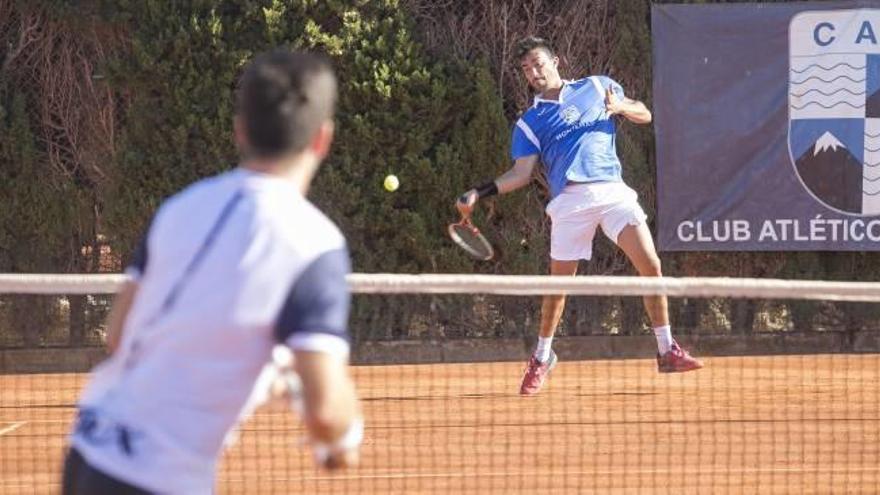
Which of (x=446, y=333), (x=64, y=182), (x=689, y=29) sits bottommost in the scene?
(x=446, y=333)

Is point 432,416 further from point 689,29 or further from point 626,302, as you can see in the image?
point 689,29

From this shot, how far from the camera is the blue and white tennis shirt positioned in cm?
912

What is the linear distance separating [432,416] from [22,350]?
459 cm

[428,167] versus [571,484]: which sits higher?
[428,167]

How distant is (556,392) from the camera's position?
31.6 feet

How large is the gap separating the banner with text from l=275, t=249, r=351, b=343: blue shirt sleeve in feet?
31.3

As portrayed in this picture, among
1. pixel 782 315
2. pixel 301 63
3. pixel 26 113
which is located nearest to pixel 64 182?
pixel 26 113

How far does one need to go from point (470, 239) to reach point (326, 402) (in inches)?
274

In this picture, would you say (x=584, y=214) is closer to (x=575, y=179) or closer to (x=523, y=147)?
(x=575, y=179)

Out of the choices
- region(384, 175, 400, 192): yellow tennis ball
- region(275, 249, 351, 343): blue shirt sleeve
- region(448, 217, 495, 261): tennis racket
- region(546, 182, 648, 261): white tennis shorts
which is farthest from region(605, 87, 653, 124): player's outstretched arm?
region(275, 249, 351, 343): blue shirt sleeve

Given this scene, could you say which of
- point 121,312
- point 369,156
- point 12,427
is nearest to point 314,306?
point 121,312

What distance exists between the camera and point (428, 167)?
1207 cm

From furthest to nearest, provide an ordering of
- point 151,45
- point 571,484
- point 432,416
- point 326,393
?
point 151,45
point 432,416
point 571,484
point 326,393

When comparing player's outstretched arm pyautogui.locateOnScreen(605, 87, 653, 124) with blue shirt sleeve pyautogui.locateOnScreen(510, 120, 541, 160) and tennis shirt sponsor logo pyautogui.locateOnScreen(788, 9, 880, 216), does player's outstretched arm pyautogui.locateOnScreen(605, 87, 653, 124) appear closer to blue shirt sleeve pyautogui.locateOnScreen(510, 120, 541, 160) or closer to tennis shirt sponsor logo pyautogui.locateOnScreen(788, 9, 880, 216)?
blue shirt sleeve pyautogui.locateOnScreen(510, 120, 541, 160)
